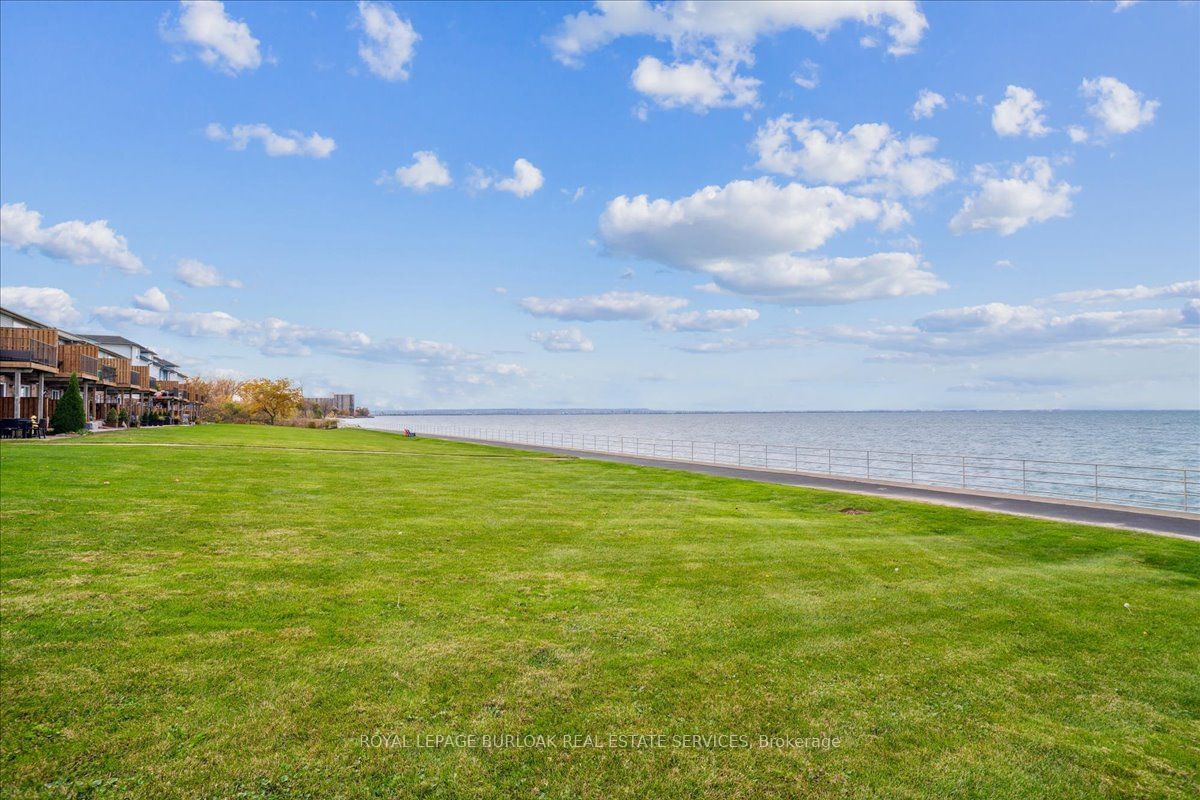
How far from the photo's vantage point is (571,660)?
6.51 m

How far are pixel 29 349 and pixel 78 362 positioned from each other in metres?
7.55

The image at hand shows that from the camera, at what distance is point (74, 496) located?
1373 centimetres

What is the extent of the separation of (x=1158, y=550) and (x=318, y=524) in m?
16.4

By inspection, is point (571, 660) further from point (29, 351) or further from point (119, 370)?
point (119, 370)

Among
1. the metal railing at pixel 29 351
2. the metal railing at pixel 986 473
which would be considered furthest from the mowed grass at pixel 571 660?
the metal railing at pixel 29 351


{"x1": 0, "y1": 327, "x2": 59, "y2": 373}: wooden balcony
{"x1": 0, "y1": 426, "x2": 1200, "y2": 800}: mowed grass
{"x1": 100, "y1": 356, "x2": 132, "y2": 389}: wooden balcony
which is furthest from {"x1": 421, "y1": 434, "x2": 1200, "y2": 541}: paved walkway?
{"x1": 100, "y1": 356, "x2": 132, "y2": 389}: wooden balcony

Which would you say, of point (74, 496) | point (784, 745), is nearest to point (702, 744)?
point (784, 745)

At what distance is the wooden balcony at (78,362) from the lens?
44250 mm

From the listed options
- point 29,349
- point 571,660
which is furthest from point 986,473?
point 29,349

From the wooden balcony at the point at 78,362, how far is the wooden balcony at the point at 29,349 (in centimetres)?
215

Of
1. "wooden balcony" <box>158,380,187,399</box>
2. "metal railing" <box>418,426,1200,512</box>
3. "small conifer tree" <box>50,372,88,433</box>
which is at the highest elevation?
"wooden balcony" <box>158,380,187,399</box>

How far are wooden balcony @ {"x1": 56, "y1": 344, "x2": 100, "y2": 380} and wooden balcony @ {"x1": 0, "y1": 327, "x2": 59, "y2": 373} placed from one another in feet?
7.05

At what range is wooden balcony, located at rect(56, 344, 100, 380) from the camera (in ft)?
145

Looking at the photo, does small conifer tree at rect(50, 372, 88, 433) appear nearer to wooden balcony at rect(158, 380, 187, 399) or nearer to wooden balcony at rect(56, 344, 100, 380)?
wooden balcony at rect(56, 344, 100, 380)
